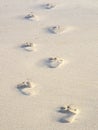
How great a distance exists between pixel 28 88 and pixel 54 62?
2.33 feet

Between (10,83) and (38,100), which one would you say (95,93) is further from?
(10,83)

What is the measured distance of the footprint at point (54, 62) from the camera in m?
5.25

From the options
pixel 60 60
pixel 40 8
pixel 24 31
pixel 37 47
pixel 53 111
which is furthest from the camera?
pixel 40 8

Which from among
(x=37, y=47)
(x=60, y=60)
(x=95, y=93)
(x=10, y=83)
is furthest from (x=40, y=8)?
(x=95, y=93)

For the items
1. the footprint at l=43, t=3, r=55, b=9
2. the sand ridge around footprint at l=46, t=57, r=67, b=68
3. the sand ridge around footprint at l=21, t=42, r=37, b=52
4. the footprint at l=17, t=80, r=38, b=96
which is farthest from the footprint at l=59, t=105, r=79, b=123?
the footprint at l=43, t=3, r=55, b=9

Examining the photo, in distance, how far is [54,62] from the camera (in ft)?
17.5

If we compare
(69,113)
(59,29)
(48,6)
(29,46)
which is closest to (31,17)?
(48,6)

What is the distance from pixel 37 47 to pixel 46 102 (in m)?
1.50

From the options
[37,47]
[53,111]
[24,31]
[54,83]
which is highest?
[24,31]

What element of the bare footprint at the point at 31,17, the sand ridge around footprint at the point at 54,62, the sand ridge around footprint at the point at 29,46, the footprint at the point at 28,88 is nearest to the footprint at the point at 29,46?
the sand ridge around footprint at the point at 29,46

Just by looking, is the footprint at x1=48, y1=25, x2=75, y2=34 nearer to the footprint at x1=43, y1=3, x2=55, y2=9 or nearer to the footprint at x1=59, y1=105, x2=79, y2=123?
the footprint at x1=43, y1=3, x2=55, y2=9

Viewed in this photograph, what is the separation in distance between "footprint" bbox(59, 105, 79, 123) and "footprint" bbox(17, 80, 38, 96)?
1.74 feet

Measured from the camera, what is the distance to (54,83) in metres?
4.89

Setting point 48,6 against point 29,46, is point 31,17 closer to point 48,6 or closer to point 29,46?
point 48,6
